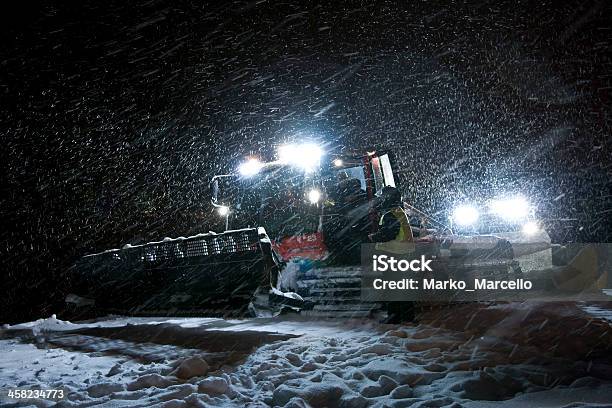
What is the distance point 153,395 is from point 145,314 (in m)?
4.73

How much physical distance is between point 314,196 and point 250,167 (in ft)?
5.36

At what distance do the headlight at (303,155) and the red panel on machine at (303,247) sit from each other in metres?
1.33

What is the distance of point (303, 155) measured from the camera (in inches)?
300

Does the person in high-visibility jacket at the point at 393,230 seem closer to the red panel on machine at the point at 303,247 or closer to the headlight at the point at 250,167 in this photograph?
the red panel on machine at the point at 303,247

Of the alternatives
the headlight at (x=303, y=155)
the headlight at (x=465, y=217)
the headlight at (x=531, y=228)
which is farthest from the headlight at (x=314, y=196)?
the headlight at (x=465, y=217)

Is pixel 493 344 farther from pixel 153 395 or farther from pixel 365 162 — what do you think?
pixel 365 162

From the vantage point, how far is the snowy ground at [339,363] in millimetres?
3035

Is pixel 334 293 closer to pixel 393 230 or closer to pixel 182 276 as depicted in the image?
pixel 393 230

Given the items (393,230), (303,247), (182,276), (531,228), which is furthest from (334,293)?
(531,228)

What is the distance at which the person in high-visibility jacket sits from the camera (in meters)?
6.05

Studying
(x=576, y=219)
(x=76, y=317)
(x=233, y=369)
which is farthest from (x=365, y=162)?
(x=576, y=219)

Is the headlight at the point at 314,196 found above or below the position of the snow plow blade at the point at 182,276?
above

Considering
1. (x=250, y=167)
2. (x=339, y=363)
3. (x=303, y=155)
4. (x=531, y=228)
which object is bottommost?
(x=339, y=363)

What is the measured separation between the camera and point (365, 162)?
712 centimetres
